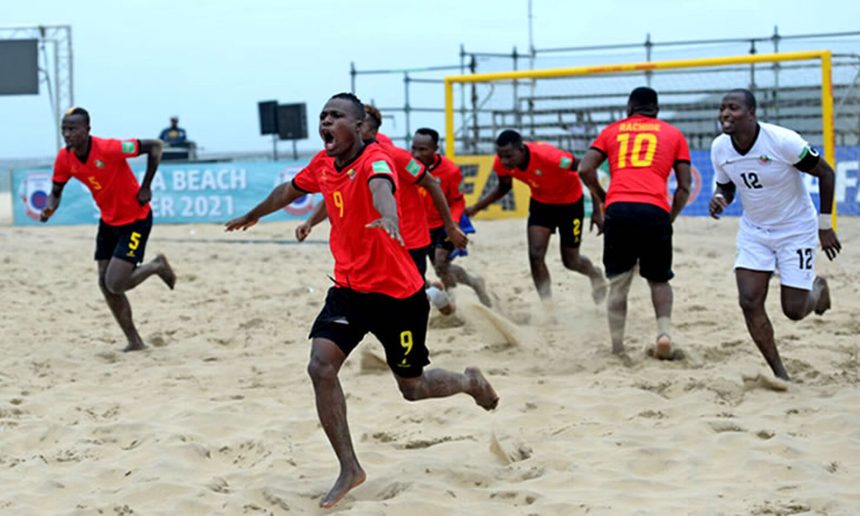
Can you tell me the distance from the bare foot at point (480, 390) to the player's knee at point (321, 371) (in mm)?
806

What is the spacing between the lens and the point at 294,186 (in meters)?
5.35

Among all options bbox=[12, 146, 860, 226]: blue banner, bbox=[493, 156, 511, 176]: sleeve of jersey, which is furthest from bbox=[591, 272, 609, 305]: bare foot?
bbox=[12, 146, 860, 226]: blue banner

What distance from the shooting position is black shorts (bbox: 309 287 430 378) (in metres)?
4.57

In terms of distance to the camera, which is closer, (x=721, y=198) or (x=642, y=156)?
(x=721, y=198)

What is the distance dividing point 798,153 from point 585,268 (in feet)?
10.7

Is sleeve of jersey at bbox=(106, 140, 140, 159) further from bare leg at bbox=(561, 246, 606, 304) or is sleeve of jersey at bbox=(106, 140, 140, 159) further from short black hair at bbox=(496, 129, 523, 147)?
bare leg at bbox=(561, 246, 606, 304)

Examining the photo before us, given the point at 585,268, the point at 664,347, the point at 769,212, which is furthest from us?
the point at 585,268

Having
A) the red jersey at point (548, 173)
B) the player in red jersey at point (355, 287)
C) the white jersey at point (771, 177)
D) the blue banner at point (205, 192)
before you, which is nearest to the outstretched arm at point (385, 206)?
the player in red jersey at point (355, 287)

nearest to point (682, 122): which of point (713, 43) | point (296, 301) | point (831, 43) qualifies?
point (713, 43)

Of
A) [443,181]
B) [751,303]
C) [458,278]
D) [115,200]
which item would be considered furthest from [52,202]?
[751,303]

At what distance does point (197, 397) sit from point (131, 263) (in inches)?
73.6

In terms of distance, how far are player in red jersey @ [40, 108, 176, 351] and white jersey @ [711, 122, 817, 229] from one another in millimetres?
4018

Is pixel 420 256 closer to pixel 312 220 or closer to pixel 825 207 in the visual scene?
pixel 312 220

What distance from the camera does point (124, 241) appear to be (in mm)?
7945
